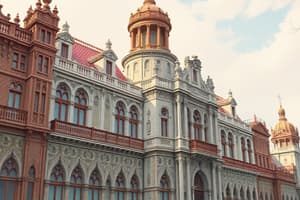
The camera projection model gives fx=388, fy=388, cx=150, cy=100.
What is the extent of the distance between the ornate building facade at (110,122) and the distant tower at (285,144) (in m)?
22.4

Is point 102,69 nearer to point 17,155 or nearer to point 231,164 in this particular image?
point 17,155

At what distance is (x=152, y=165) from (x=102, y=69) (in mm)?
9141

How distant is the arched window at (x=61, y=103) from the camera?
28.4 m

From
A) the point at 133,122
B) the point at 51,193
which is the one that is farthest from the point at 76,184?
the point at 133,122

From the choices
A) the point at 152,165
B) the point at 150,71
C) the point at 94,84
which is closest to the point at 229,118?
the point at 150,71

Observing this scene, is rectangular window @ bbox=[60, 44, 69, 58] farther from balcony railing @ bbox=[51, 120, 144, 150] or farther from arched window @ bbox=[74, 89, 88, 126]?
balcony railing @ bbox=[51, 120, 144, 150]

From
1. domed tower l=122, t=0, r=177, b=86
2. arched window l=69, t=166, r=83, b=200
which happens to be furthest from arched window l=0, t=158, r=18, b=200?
domed tower l=122, t=0, r=177, b=86

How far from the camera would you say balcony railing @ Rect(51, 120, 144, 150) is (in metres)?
26.8

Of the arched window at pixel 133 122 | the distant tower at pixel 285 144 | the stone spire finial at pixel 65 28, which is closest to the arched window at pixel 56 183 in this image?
the arched window at pixel 133 122

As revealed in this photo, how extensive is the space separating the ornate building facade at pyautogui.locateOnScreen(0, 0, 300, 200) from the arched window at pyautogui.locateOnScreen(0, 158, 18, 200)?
6cm

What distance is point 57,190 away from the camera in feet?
86.2

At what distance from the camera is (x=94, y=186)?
28.5 meters

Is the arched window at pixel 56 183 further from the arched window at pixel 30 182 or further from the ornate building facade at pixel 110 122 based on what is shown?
the arched window at pixel 30 182

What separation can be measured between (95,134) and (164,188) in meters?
7.85
